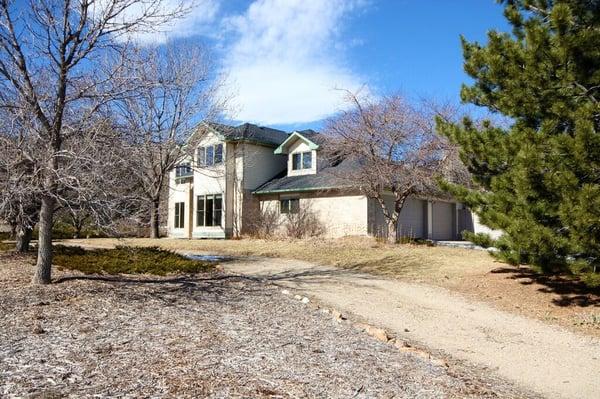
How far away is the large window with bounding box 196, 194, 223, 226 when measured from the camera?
26.7 metres

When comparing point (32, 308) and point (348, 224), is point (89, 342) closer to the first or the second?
point (32, 308)

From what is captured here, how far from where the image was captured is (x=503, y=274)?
41.4ft

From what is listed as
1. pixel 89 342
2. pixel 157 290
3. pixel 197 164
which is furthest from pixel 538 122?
pixel 197 164

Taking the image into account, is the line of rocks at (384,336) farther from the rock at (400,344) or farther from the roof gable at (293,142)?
the roof gable at (293,142)

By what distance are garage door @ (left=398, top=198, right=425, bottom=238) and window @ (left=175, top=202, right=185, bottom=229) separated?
12.4 metres

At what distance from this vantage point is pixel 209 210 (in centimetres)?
2733

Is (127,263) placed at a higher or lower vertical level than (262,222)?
lower

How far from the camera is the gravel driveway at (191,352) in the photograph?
444 cm

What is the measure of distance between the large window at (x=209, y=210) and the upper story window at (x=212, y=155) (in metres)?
1.77

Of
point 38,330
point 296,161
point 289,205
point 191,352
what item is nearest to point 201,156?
point 296,161

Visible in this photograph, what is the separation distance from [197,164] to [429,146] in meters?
11.1

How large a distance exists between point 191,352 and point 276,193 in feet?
66.5

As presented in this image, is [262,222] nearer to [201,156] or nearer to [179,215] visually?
[201,156]

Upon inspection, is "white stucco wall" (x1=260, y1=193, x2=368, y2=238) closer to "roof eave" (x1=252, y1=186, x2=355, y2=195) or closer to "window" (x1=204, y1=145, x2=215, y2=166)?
"roof eave" (x1=252, y1=186, x2=355, y2=195)
